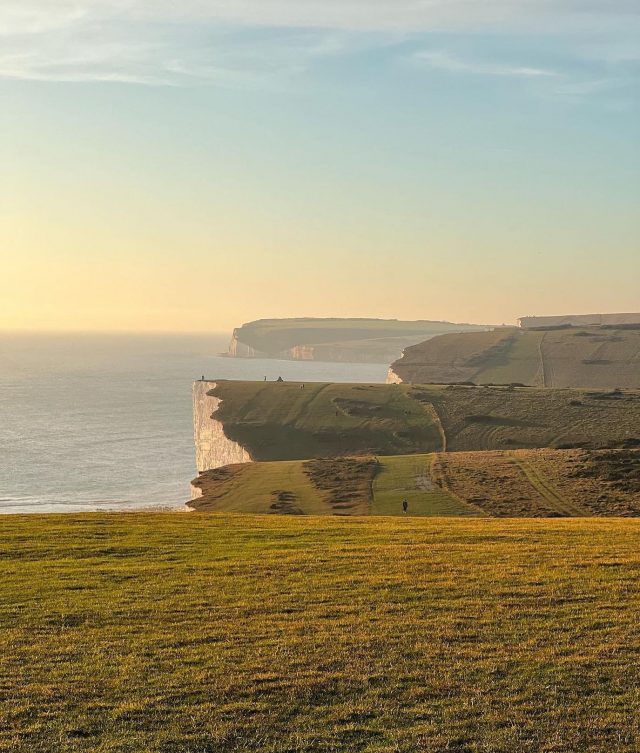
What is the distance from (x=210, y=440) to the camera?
140m

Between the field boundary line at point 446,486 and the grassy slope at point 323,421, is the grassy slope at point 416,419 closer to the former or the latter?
the grassy slope at point 323,421

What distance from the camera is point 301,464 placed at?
3841 inches

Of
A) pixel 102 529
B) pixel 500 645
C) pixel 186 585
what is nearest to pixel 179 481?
pixel 102 529

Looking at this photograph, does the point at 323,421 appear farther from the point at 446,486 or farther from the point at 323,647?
the point at 323,647

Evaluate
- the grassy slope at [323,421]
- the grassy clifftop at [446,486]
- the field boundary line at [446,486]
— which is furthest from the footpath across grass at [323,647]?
the grassy slope at [323,421]

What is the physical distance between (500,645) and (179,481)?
116 m

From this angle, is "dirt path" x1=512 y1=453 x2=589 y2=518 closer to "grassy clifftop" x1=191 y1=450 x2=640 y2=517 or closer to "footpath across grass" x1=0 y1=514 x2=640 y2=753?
"grassy clifftop" x1=191 y1=450 x2=640 y2=517

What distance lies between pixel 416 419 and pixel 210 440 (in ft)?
115

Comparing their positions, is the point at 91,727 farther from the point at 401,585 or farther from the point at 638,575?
the point at 638,575

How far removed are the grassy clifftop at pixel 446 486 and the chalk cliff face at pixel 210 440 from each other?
31.5 meters

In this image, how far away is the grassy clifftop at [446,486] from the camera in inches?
2731

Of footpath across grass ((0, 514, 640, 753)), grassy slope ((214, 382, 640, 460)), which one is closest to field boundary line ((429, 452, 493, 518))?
grassy slope ((214, 382, 640, 460))

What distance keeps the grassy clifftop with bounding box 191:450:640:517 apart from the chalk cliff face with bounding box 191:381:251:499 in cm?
3153

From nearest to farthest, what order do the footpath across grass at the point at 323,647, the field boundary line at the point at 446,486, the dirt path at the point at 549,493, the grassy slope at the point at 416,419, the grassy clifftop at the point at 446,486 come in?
the footpath across grass at the point at 323,647 → the dirt path at the point at 549,493 → the field boundary line at the point at 446,486 → the grassy clifftop at the point at 446,486 → the grassy slope at the point at 416,419
